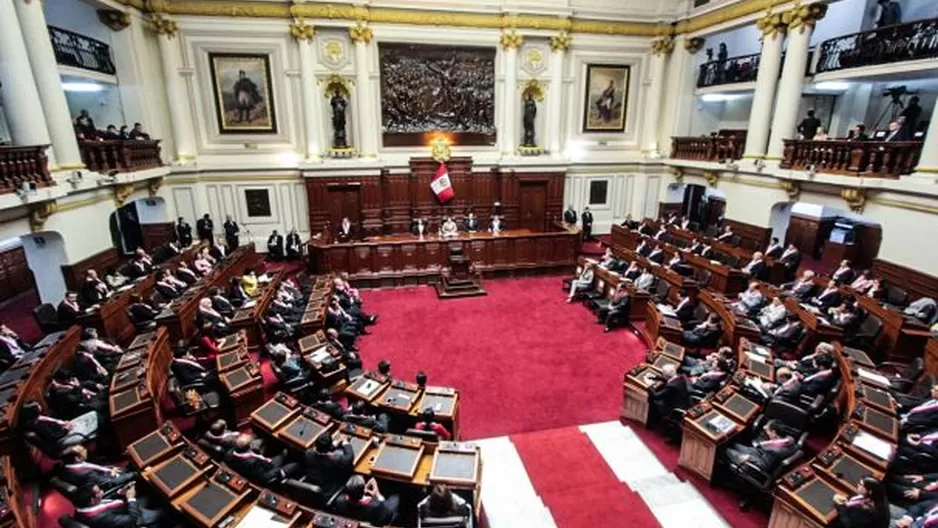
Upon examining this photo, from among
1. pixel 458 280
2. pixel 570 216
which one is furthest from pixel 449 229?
pixel 570 216

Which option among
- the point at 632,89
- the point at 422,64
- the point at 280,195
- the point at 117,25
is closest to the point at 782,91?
the point at 632,89

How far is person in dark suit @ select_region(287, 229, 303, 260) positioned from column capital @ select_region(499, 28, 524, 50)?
9832mm

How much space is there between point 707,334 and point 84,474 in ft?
32.2

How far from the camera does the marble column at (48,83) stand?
9305 mm

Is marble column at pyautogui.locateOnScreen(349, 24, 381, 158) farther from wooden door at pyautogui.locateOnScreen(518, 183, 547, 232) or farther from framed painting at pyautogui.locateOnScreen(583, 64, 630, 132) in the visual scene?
framed painting at pyautogui.locateOnScreen(583, 64, 630, 132)

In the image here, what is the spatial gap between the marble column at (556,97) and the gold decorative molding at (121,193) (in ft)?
44.0

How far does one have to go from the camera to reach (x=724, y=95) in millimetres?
16797

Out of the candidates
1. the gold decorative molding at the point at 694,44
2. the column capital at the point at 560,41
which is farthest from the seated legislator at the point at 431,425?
the gold decorative molding at the point at 694,44

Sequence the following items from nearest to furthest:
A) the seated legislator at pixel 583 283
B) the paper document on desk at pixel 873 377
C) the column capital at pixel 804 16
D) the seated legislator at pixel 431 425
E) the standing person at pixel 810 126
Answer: the seated legislator at pixel 431 425 → the paper document on desk at pixel 873 377 → the column capital at pixel 804 16 → the seated legislator at pixel 583 283 → the standing person at pixel 810 126

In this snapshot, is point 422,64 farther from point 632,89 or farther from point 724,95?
point 724,95

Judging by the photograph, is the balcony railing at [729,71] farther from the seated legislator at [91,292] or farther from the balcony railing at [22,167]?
the balcony railing at [22,167]

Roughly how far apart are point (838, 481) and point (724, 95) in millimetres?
15700

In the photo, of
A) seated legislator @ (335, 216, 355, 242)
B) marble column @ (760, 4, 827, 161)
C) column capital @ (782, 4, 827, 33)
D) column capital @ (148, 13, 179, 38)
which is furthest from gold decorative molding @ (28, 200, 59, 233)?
column capital @ (782, 4, 827, 33)

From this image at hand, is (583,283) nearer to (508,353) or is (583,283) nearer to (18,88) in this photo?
(508,353)
